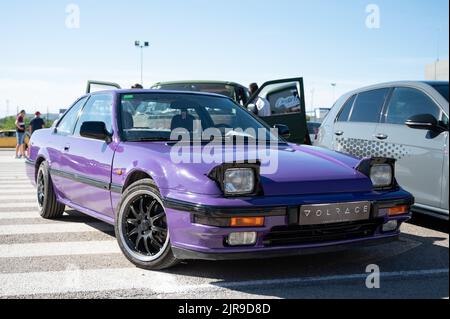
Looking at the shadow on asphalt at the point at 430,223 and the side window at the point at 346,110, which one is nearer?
the shadow on asphalt at the point at 430,223

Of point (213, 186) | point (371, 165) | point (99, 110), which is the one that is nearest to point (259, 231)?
point (213, 186)

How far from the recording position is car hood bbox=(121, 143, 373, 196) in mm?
3611

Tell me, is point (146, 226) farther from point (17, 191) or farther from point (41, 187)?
point (17, 191)

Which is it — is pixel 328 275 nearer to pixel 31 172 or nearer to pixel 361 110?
pixel 361 110

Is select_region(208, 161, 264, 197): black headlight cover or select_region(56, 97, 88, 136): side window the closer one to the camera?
select_region(208, 161, 264, 197): black headlight cover

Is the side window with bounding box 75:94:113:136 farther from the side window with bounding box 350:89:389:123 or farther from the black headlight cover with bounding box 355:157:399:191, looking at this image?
the side window with bounding box 350:89:389:123

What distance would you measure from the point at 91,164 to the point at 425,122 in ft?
10.2

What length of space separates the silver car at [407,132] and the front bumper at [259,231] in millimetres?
1679

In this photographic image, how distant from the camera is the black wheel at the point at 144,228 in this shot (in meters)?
3.88

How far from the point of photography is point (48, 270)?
402 centimetres

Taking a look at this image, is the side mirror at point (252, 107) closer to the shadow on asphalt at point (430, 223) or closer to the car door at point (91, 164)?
the shadow on asphalt at point (430, 223)

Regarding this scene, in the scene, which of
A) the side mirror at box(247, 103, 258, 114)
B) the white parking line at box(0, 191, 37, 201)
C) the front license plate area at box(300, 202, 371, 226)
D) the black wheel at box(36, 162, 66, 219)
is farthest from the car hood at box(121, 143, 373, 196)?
the side mirror at box(247, 103, 258, 114)

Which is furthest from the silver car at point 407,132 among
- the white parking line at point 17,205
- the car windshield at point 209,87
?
the car windshield at point 209,87

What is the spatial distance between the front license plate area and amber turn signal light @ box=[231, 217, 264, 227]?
0.95 feet
